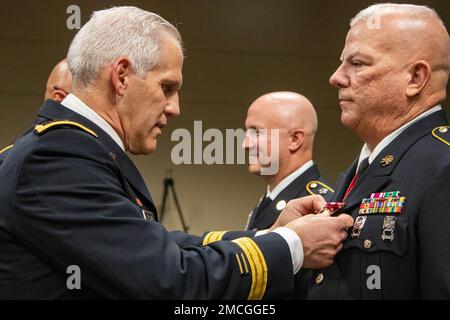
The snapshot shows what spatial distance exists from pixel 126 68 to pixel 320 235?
0.63 metres

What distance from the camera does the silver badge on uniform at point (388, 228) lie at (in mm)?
1751

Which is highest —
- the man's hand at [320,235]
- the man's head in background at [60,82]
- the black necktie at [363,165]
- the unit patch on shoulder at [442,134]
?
the man's head in background at [60,82]

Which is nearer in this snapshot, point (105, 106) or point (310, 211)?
point (105, 106)

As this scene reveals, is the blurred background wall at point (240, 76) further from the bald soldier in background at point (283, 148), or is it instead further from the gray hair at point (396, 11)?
the gray hair at point (396, 11)

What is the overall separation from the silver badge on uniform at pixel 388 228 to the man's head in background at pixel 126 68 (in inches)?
24.5

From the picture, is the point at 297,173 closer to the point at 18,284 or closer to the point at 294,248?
the point at 294,248

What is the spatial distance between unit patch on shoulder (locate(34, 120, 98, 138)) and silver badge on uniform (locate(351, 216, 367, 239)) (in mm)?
704

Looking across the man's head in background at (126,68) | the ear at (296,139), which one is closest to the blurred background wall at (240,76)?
the ear at (296,139)

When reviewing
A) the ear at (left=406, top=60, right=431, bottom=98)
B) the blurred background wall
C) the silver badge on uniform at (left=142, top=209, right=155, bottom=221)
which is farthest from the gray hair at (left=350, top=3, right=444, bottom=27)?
the blurred background wall

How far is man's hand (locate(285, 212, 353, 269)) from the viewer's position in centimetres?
174

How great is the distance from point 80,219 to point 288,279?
51cm

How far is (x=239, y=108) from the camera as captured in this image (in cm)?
553

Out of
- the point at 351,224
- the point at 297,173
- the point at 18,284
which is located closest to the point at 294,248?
the point at 351,224
